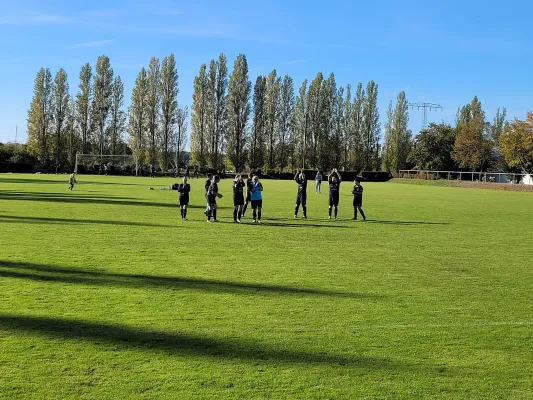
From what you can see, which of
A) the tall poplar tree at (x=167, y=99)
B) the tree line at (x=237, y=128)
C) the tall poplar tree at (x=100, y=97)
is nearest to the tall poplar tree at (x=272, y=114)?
the tree line at (x=237, y=128)

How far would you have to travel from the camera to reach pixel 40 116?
8925 centimetres

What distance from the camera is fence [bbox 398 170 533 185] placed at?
69125mm

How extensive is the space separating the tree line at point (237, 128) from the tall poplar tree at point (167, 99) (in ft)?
0.55

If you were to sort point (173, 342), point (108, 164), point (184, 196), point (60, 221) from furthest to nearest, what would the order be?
point (108, 164) → point (184, 196) → point (60, 221) → point (173, 342)

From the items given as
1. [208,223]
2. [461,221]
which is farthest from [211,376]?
[461,221]

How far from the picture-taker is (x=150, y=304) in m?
7.82

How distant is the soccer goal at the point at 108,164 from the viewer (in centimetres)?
7694

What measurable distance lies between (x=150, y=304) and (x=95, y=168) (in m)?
73.6

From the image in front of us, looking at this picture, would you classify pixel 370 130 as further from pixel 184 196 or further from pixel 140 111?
pixel 184 196

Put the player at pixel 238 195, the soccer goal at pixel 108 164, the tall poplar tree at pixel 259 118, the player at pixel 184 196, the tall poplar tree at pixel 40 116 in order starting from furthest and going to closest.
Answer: the tall poplar tree at pixel 259 118 < the tall poplar tree at pixel 40 116 < the soccer goal at pixel 108 164 < the player at pixel 184 196 < the player at pixel 238 195

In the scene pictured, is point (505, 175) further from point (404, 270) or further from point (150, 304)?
point (150, 304)

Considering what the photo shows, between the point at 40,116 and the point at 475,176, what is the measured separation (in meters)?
67.5

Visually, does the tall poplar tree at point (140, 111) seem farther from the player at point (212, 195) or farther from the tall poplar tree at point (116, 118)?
the player at point (212, 195)

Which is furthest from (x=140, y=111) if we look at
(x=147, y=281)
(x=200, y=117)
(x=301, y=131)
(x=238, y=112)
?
(x=147, y=281)
